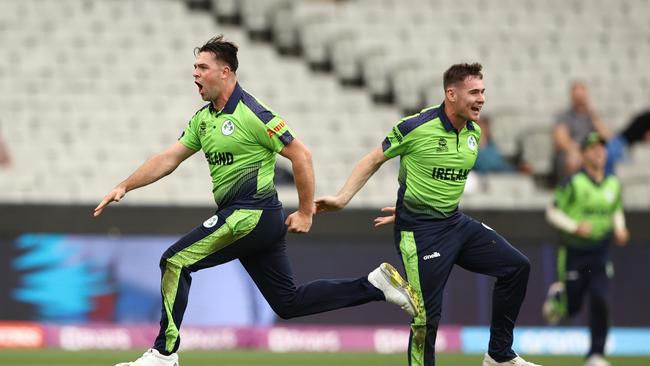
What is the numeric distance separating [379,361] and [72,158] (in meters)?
6.67

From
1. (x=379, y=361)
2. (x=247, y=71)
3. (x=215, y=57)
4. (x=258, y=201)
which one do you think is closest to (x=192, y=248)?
(x=258, y=201)

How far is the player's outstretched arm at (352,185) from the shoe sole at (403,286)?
0.61 metres

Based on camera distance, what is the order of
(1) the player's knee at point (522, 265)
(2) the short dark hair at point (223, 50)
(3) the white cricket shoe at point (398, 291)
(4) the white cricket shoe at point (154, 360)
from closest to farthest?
(4) the white cricket shoe at point (154, 360) < (2) the short dark hair at point (223, 50) < (3) the white cricket shoe at point (398, 291) < (1) the player's knee at point (522, 265)

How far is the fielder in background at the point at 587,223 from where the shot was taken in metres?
14.5

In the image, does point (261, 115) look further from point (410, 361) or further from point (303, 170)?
point (410, 361)

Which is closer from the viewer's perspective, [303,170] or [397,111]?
[303,170]

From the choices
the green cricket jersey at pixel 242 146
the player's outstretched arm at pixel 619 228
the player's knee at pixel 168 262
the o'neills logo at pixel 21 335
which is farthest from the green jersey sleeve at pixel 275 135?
the o'neills logo at pixel 21 335

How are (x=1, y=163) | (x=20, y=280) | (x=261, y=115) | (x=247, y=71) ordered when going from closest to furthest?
(x=261, y=115) < (x=20, y=280) < (x=1, y=163) < (x=247, y=71)

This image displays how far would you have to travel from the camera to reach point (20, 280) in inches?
673

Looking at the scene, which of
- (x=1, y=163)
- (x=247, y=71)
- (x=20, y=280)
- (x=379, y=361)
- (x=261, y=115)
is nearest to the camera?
(x=261, y=115)

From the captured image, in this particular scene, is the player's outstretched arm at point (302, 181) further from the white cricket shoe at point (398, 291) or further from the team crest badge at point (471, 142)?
the team crest badge at point (471, 142)

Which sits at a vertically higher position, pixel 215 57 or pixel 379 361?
pixel 215 57

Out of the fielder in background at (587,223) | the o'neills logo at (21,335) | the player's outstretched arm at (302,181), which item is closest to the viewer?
the player's outstretched arm at (302,181)

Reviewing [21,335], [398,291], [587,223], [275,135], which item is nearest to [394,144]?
[275,135]
